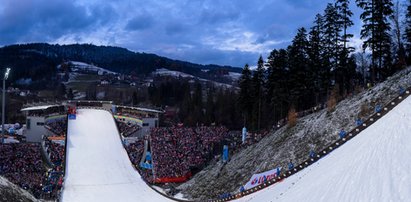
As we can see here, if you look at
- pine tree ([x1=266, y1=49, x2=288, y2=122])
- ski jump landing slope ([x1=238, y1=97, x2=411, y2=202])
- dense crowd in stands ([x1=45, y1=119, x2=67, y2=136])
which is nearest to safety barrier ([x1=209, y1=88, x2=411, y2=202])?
ski jump landing slope ([x1=238, y1=97, x2=411, y2=202])

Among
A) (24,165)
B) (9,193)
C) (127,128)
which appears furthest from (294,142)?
(127,128)

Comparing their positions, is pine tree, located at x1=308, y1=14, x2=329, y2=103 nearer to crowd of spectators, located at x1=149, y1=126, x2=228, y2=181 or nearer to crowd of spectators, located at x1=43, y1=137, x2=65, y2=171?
crowd of spectators, located at x1=149, y1=126, x2=228, y2=181

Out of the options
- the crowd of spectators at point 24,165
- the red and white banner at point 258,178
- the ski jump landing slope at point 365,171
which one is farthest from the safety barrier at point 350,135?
the crowd of spectators at point 24,165

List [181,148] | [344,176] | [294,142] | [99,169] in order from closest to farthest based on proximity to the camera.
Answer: [344,176] < [294,142] < [99,169] < [181,148]

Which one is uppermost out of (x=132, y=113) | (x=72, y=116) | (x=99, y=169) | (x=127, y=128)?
(x=132, y=113)

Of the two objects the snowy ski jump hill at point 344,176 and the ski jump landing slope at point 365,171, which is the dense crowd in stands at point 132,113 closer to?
the snowy ski jump hill at point 344,176

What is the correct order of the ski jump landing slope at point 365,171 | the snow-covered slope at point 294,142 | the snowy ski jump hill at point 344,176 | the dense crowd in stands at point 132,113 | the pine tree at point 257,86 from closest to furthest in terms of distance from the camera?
1. the ski jump landing slope at point 365,171
2. the snowy ski jump hill at point 344,176
3. the snow-covered slope at point 294,142
4. the pine tree at point 257,86
5. the dense crowd in stands at point 132,113

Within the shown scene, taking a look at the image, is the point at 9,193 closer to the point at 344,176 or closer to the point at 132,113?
the point at 344,176
